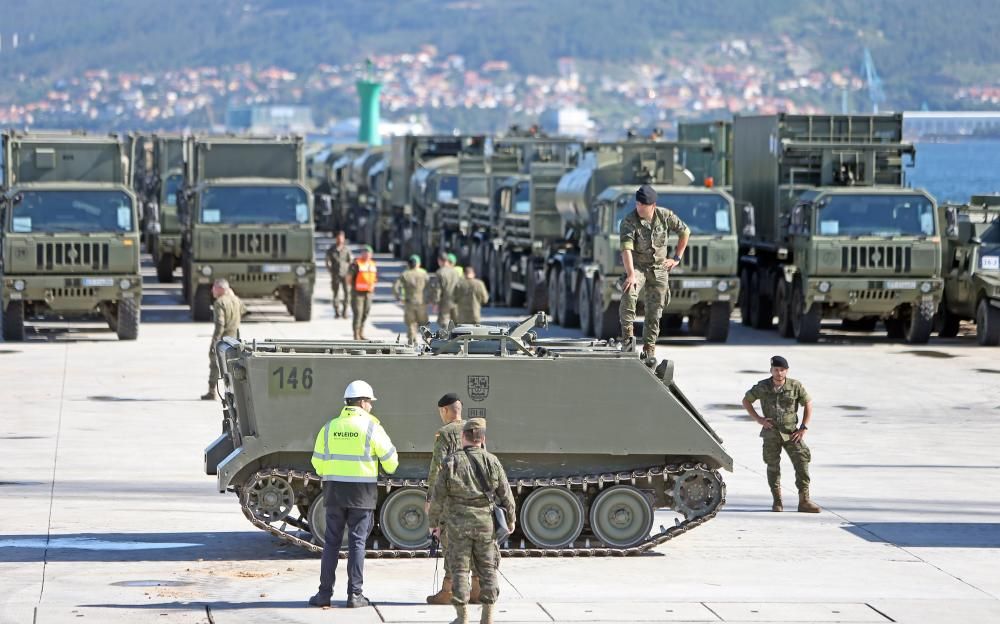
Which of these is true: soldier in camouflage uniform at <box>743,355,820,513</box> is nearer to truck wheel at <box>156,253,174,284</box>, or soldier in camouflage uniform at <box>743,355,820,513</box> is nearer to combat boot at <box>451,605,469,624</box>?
combat boot at <box>451,605,469,624</box>

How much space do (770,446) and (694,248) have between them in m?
14.5

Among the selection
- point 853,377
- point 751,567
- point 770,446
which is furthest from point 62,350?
point 751,567

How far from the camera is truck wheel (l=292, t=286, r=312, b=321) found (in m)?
35.9

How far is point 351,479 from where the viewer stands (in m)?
13.7

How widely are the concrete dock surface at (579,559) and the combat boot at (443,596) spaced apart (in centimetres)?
9

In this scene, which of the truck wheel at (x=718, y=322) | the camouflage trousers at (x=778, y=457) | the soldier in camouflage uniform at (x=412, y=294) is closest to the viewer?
the camouflage trousers at (x=778, y=457)

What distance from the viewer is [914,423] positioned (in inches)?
936

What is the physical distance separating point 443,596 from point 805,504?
489 centimetres

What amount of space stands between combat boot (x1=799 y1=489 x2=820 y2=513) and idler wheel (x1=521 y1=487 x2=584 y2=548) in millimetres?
2759

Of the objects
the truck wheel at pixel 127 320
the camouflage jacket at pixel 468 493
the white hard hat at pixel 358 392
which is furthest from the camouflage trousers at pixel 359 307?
the camouflage jacket at pixel 468 493

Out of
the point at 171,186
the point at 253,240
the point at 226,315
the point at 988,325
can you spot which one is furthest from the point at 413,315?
the point at 171,186

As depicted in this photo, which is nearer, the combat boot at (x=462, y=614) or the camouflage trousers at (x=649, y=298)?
the combat boot at (x=462, y=614)

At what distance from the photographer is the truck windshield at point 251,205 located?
35312mm

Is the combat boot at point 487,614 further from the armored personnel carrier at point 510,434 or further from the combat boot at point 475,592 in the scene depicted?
the armored personnel carrier at point 510,434
